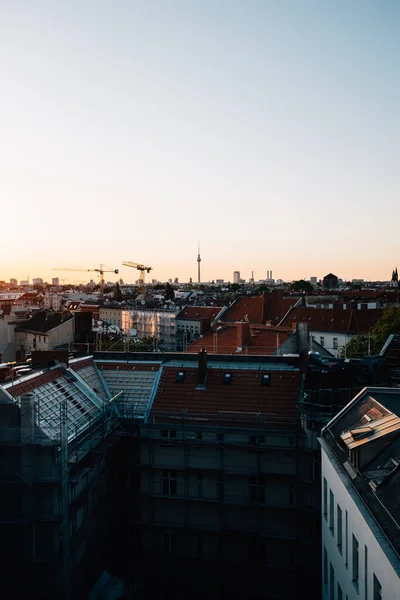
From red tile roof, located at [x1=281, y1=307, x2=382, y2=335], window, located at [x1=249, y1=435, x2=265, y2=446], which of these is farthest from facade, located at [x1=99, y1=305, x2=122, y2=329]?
window, located at [x1=249, y1=435, x2=265, y2=446]

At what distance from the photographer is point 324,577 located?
21.2 metres

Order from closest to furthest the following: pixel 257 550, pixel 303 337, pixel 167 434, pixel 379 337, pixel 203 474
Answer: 1. pixel 257 550
2. pixel 203 474
3. pixel 167 434
4. pixel 303 337
5. pixel 379 337

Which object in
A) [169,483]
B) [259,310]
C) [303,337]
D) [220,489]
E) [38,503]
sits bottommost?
[220,489]

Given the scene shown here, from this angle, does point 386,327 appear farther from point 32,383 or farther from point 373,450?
point 373,450

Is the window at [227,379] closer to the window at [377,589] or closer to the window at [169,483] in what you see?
the window at [169,483]

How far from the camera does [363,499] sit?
1512 centimetres

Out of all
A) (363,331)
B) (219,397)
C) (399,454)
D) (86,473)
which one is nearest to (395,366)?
(219,397)

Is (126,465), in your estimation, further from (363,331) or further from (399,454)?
(363,331)

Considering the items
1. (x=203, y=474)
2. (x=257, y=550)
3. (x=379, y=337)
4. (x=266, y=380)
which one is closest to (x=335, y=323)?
(x=379, y=337)

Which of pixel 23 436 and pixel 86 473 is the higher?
pixel 23 436

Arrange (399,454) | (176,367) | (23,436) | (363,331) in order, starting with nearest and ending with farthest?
(399,454)
(23,436)
(176,367)
(363,331)

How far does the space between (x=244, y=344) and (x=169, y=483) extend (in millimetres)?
22906

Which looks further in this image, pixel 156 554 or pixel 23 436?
pixel 156 554

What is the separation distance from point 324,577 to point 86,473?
31.2 ft
